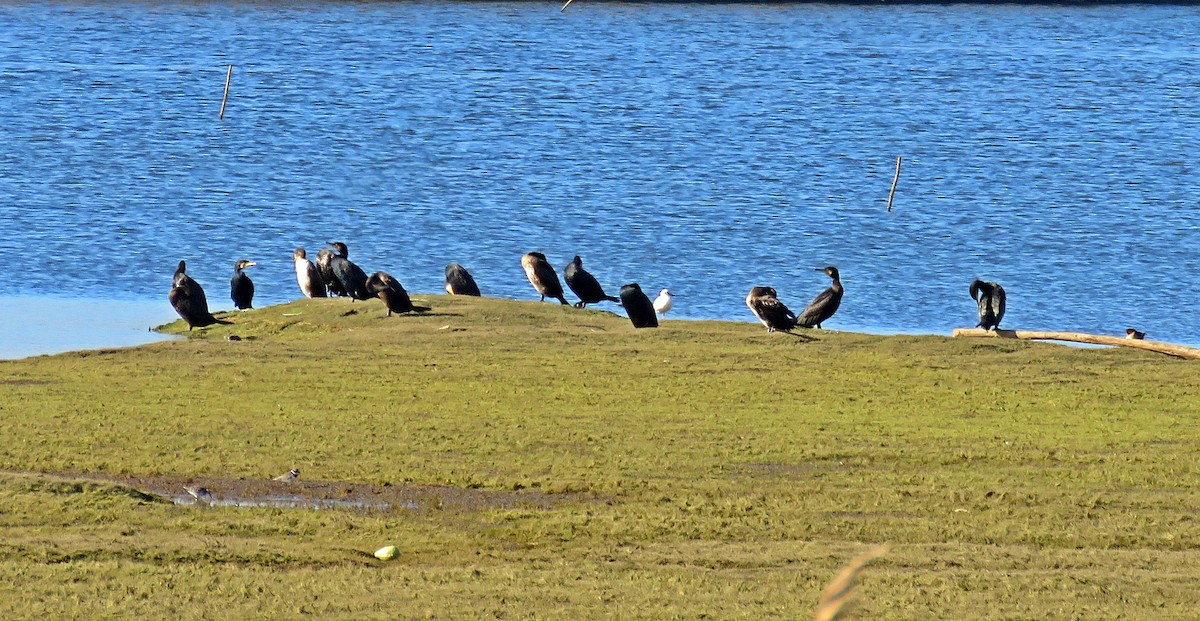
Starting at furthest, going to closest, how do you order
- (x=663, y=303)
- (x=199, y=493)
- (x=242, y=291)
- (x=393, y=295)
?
1. (x=663, y=303)
2. (x=242, y=291)
3. (x=393, y=295)
4. (x=199, y=493)

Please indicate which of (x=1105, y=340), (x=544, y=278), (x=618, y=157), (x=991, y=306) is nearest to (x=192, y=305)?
(x=544, y=278)

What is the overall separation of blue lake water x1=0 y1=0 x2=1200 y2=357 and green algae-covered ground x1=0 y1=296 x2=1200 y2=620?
18.6 feet

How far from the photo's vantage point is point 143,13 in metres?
57.0

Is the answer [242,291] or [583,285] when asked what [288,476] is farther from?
[242,291]

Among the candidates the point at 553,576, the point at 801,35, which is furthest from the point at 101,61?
the point at 553,576

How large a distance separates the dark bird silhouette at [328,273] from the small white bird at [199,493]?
33.7 ft

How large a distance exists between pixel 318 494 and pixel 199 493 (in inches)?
24.2

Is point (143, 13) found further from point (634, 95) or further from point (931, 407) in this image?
point (931, 407)

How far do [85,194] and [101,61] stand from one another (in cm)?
1840

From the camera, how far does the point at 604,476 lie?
9.69m

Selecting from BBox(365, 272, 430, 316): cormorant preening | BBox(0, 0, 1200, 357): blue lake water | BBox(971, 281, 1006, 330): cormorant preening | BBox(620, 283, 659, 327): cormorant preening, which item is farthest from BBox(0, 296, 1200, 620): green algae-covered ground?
BBox(0, 0, 1200, 357): blue lake water

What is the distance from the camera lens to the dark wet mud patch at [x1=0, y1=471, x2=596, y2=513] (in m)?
8.84

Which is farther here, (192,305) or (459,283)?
(459,283)

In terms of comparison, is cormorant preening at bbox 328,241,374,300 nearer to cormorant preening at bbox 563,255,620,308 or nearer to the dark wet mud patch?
cormorant preening at bbox 563,255,620,308
